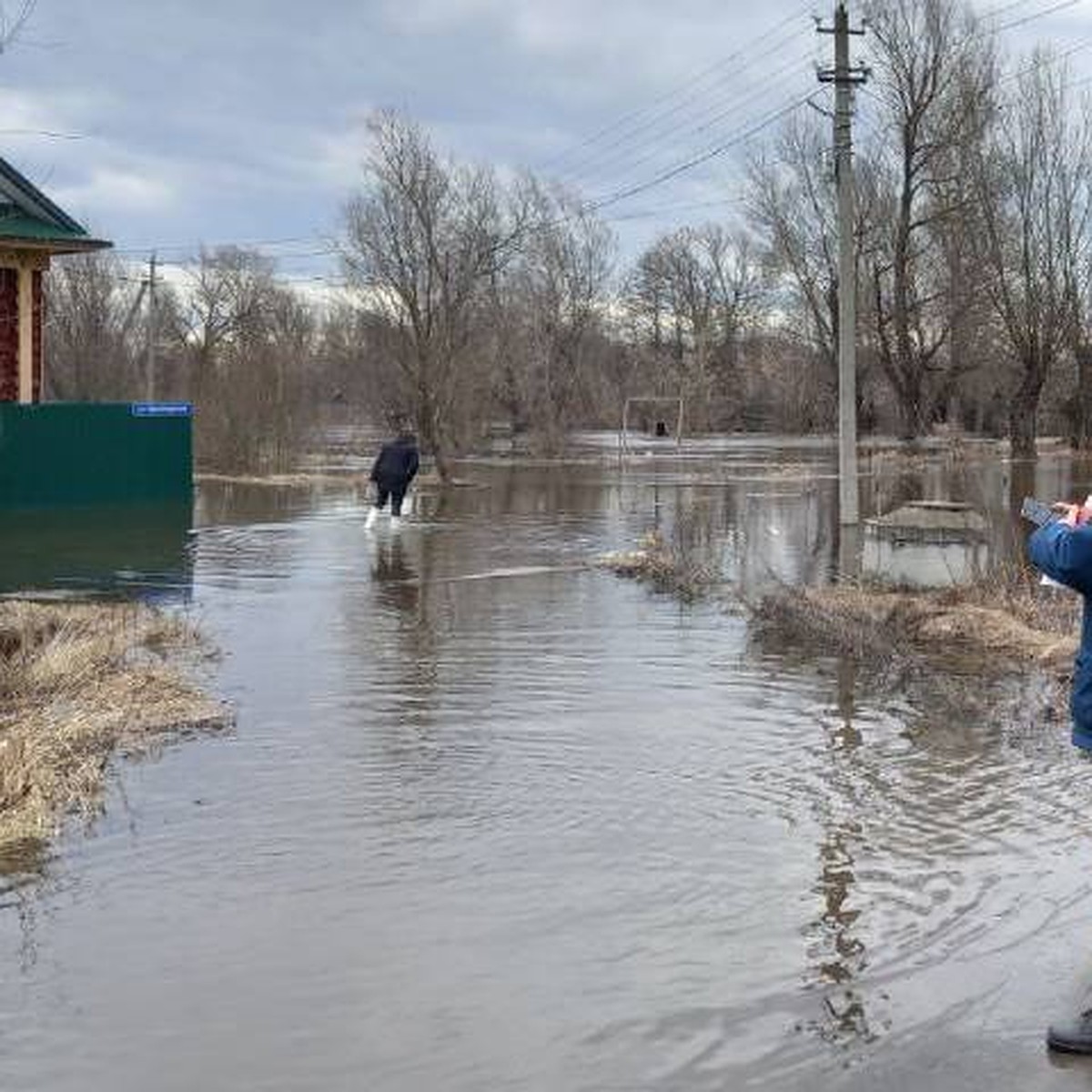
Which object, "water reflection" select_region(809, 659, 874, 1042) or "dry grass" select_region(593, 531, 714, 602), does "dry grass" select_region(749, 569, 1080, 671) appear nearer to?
"dry grass" select_region(593, 531, 714, 602)

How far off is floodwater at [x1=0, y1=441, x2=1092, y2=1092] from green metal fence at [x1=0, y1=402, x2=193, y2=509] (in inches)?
692

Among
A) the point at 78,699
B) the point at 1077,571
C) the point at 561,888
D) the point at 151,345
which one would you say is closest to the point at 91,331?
the point at 151,345

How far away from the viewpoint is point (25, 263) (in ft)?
91.2

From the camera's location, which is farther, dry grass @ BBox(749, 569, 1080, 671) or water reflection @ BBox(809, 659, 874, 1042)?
dry grass @ BBox(749, 569, 1080, 671)

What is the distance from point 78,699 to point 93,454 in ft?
68.2

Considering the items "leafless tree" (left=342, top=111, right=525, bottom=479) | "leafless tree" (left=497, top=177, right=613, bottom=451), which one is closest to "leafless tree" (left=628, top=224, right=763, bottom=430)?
"leafless tree" (left=497, top=177, right=613, bottom=451)

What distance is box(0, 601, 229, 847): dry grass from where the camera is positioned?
21.8ft

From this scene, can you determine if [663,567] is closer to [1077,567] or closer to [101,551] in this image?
[101,551]

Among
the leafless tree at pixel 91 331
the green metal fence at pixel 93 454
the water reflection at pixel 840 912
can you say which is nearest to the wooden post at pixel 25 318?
the green metal fence at pixel 93 454

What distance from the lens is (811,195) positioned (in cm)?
6275

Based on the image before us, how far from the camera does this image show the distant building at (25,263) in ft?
88.2

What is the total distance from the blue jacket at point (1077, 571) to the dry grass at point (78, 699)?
13.5 feet

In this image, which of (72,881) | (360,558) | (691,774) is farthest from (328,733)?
(360,558)

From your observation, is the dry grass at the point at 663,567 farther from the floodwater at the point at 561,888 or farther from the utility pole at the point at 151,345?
the utility pole at the point at 151,345
